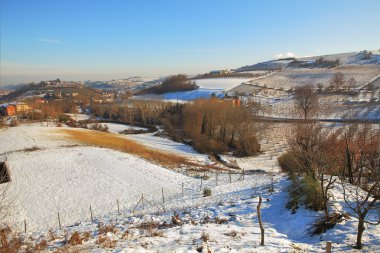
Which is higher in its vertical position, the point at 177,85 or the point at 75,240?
the point at 177,85

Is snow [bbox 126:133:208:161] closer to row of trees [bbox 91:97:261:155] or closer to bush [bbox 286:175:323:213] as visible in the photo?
row of trees [bbox 91:97:261:155]

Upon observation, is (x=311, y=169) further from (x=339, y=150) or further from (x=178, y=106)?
(x=178, y=106)

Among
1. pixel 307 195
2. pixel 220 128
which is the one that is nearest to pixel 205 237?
pixel 307 195

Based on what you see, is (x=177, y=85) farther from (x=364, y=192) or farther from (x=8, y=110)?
(x=364, y=192)

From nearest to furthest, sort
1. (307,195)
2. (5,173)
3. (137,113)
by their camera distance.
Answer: (307,195)
(5,173)
(137,113)

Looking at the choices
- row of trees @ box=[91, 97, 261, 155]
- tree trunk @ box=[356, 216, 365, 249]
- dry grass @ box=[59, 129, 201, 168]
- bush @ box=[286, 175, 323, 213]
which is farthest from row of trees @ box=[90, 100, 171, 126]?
tree trunk @ box=[356, 216, 365, 249]

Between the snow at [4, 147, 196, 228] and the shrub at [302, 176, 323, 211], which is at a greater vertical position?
→ the shrub at [302, 176, 323, 211]

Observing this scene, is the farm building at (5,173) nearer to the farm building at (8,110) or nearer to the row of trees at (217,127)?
the row of trees at (217,127)

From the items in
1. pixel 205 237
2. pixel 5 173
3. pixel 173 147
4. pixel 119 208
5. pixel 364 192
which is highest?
pixel 205 237

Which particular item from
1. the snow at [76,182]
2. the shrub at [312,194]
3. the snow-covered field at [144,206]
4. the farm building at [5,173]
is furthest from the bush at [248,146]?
the shrub at [312,194]

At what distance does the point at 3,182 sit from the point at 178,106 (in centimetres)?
5596

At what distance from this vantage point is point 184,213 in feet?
47.2

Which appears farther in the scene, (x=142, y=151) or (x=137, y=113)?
(x=137, y=113)

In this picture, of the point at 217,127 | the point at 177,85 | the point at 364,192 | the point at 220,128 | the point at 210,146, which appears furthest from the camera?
the point at 177,85
